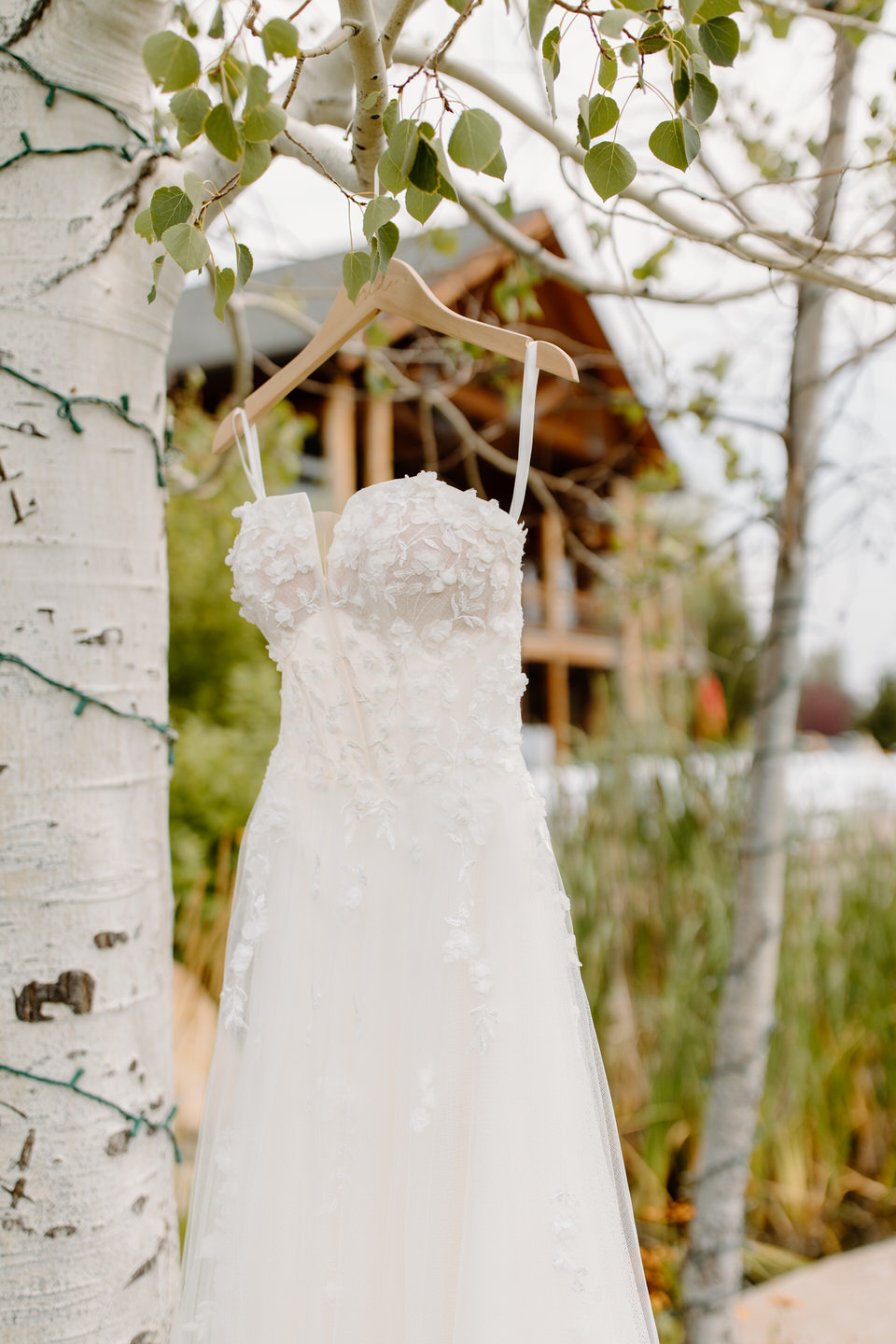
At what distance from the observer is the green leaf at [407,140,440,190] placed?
32.7 inches

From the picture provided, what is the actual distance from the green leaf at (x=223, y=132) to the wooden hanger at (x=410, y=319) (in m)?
0.39

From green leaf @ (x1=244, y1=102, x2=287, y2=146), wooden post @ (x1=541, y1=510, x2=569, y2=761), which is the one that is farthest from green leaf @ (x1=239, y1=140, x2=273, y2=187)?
wooden post @ (x1=541, y1=510, x2=569, y2=761)

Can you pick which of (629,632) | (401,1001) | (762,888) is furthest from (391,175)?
(629,632)

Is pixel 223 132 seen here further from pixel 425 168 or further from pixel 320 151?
pixel 320 151

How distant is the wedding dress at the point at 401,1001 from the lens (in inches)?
41.0

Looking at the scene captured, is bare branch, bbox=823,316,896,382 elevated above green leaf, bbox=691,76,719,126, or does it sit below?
above

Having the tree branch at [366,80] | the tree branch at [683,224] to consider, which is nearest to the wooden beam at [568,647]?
the tree branch at [683,224]

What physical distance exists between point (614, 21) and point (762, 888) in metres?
1.67

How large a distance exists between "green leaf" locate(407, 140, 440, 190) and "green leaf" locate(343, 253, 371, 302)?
0.12m

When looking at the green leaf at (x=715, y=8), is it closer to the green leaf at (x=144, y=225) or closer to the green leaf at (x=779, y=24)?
the green leaf at (x=144, y=225)

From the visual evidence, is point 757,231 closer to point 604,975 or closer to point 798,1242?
point 604,975

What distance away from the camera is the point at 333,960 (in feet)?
3.90
